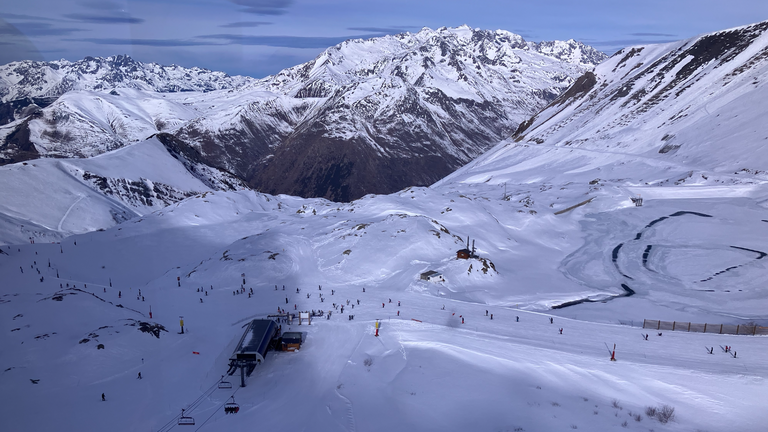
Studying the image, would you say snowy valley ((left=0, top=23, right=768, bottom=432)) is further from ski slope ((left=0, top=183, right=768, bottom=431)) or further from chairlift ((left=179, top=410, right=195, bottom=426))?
chairlift ((left=179, top=410, right=195, bottom=426))

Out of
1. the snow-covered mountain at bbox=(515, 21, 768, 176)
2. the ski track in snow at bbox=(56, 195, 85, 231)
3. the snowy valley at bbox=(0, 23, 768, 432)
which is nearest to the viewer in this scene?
the snowy valley at bbox=(0, 23, 768, 432)

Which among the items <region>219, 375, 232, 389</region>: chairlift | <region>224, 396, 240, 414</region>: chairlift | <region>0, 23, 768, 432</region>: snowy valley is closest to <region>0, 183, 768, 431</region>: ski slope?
<region>0, 23, 768, 432</region>: snowy valley

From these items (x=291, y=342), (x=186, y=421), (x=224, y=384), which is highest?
(x=291, y=342)

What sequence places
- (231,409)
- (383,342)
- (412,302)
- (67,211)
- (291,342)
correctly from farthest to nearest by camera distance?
1. (67,211)
2. (412,302)
3. (383,342)
4. (291,342)
5. (231,409)

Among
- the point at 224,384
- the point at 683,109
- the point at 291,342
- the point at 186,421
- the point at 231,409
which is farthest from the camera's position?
the point at 683,109

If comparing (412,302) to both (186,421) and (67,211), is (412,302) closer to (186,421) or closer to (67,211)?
(186,421)

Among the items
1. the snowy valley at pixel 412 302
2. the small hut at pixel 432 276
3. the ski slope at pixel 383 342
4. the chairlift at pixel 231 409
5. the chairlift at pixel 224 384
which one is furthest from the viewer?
the small hut at pixel 432 276

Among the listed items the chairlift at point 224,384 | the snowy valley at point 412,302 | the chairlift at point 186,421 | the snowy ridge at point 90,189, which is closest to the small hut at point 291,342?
the snowy valley at point 412,302

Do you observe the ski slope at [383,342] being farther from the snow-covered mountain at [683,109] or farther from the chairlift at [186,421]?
the snow-covered mountain at [683,109]

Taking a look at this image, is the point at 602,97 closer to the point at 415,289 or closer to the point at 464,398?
the point at 415,289

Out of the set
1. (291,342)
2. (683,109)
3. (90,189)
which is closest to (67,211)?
(90,189)

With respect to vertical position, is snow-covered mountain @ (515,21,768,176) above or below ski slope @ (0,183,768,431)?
above

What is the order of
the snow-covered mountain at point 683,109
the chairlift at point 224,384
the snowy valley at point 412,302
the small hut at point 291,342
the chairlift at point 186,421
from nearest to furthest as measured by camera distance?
the chairlift at point 186,421 < the snowy valley at point 412,302 < the chairlift at point 224,384 < the small hut at point 291,342 < the snow-covered mountain at point 683,109

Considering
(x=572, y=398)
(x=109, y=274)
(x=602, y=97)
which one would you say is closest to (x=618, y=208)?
(x=572, y=398)
